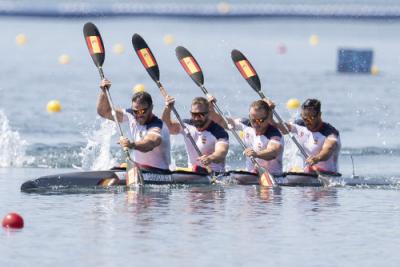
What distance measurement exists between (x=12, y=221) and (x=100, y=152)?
25.6 feet

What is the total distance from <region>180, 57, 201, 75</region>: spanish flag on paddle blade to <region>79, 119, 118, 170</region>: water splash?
206 centimetres

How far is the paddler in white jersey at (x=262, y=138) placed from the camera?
18375 millimetres

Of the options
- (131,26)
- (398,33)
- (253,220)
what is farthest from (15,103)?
(398,33)

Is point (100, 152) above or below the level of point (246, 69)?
below

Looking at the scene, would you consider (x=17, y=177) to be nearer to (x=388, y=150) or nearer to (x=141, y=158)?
(x=141, y=158)

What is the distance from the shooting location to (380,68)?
4509cm

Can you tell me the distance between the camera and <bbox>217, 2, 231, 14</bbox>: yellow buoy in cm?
7282

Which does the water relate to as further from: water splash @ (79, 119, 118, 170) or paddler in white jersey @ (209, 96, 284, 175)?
paddler in white jersey @ (209, 96, 284, 175)

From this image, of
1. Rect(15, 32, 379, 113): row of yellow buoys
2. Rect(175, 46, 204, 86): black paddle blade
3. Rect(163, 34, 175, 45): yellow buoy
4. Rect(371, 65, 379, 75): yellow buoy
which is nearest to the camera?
Rect(175, 46, 204, 86): black paddle blade

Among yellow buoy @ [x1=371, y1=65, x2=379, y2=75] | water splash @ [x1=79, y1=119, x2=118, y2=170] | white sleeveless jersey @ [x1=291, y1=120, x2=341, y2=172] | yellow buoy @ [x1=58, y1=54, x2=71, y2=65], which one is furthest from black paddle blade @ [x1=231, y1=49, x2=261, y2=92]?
yellow buoy @ [x1=58, y1=54, x2=71, y2=65]

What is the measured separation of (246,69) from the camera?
2058 centimetres

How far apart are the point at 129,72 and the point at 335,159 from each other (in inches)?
868

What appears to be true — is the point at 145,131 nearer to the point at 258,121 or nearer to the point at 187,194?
the point at 187,194

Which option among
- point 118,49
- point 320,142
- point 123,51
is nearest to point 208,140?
point 320,142
